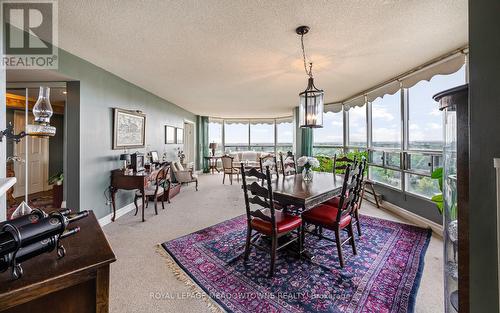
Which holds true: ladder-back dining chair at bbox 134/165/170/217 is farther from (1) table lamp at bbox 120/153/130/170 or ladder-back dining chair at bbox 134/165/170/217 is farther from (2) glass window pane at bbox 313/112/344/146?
(2) glass window pane at bbox 313/112/344/146

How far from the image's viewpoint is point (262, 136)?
982cm

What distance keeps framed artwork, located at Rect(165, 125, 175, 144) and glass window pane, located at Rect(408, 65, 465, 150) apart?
5511mm

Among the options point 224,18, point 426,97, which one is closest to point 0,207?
point 224,18

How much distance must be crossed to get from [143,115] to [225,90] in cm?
182

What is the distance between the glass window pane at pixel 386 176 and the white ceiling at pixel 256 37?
1.84 m

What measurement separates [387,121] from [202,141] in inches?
263

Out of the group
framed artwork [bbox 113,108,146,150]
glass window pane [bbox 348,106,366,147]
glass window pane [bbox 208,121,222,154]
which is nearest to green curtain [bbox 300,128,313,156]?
glass window pane [bbox 348,106,366,147]

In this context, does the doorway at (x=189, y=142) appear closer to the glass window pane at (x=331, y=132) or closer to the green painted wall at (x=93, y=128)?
the green painted wall at (x=93, y=128)

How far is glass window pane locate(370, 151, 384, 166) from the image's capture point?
4382 mm

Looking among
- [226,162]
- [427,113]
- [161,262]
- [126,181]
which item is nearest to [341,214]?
[161,262]

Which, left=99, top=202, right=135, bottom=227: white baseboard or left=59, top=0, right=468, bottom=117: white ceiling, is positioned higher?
left=59, top=0, right=468, bottom=117: white ceiling

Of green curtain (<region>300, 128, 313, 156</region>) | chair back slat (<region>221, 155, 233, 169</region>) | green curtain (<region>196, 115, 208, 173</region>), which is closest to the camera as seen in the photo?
green curtain (<region>300, 128, 313, 156</region>)

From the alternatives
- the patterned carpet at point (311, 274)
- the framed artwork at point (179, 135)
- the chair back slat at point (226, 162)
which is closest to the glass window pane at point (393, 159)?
the patterned carpet at point (311, 274)

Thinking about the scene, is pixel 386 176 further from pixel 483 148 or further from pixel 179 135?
pixel 179 135
